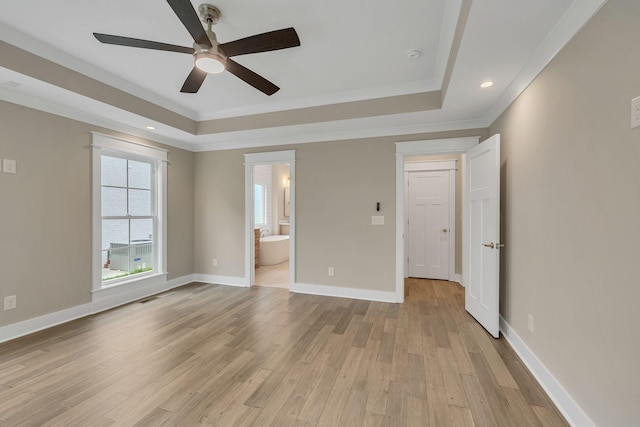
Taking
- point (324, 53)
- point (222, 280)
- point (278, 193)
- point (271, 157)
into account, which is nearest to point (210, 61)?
point (324, 53)

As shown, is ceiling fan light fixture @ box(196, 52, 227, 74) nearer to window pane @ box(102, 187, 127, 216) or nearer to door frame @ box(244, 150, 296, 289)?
door frame @ box(244, 150, 296, 289)

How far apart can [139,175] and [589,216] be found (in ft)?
16.3

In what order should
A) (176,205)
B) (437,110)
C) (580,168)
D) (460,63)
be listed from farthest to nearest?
(176,205)
(437,110)
(460,63)
(580,168)

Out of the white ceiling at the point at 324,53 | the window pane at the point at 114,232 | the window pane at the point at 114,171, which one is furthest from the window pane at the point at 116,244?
the white ceiling at the point at 324,53

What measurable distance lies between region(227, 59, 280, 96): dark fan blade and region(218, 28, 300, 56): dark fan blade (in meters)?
0.12

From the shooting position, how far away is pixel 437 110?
10.3 feet

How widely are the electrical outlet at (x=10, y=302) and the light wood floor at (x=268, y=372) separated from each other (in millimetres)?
380

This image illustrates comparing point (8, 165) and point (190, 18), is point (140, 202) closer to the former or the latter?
point (8, 165)

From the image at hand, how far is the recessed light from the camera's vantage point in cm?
249

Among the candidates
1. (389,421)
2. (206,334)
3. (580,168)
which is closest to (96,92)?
(206,334)

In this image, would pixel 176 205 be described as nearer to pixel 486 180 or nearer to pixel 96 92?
pixel 96 92

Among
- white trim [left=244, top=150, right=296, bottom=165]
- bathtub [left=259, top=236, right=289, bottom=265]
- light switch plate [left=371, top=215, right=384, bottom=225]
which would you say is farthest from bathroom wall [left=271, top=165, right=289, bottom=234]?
light switch plate [left=371, top=215, right=384, bottom=225]

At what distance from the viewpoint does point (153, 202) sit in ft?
14.1

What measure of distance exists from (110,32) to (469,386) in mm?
3997
